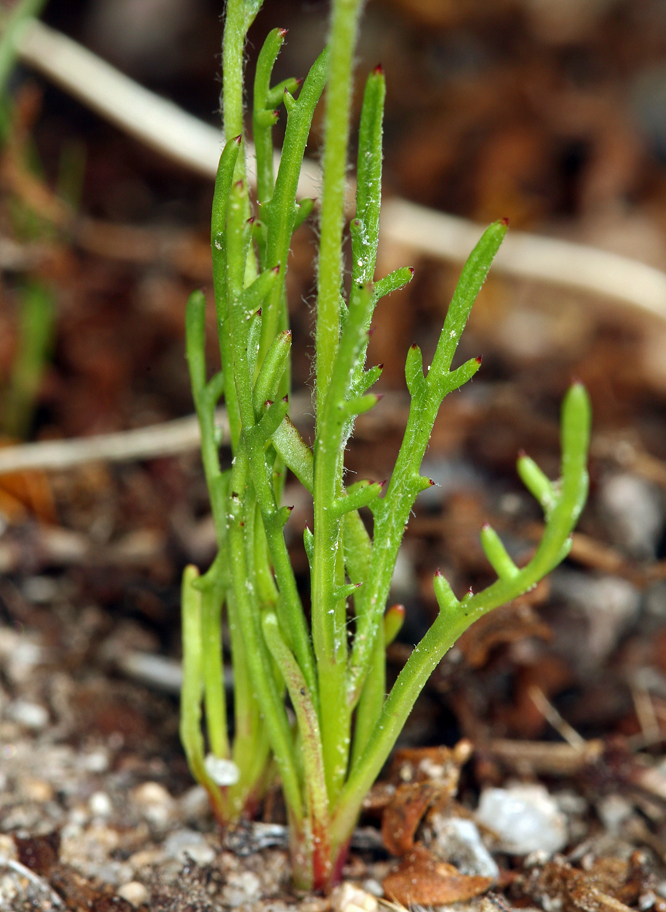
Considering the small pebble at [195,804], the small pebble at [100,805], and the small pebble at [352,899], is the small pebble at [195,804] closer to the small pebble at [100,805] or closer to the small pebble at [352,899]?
the small pebble at [100,805]

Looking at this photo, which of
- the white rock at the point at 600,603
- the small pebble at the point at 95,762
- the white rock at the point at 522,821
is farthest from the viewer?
the white rock at the point at 600,603

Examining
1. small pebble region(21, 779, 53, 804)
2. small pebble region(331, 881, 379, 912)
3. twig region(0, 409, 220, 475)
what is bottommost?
small pebble region(331, 881, 379, 912)

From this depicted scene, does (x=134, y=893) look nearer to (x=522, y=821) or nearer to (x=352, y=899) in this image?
(x=352, y=899)

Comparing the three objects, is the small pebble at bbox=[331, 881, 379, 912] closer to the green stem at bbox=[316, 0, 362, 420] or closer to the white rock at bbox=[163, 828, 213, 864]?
the white rock at bbox=[163, 828, 213, 864]

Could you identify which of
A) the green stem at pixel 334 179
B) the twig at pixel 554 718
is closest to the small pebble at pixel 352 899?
the twig at pixel 554 718

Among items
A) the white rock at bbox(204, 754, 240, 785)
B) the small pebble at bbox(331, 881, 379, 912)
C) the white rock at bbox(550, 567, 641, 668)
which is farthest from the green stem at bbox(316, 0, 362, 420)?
the white rock at bbox(550, 567, 641, 668)

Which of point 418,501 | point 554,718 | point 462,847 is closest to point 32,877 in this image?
point 462,847
